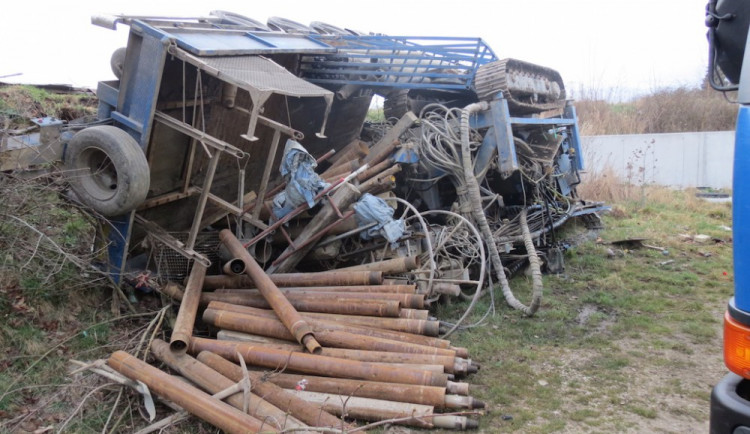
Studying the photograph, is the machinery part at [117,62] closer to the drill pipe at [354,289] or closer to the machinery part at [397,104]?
the drill pipe at [354,289]

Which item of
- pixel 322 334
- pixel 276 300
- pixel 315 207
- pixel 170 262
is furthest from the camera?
pixel 315 207

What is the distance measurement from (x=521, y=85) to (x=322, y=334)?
14.0 feet

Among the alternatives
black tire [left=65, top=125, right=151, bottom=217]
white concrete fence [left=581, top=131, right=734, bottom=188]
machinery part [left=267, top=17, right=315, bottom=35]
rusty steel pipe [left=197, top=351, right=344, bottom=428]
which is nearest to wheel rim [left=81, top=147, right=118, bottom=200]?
black tire [left=65, top=125, right=151, bottom=217]

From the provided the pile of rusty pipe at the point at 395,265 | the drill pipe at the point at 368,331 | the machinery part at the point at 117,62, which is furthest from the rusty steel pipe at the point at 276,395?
the machinery part at the point at 117,62

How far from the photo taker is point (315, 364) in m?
4.07

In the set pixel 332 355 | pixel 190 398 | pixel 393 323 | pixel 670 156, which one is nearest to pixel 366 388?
pixel 332 355

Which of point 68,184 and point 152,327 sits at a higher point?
point 68,184

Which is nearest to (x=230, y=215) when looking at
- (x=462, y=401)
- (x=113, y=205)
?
(x=113, y=205)

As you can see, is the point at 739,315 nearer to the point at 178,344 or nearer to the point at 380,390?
the point at 380,390

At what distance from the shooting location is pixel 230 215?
20.8 feet

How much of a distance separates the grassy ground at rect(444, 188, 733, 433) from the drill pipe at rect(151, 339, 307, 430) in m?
1.34

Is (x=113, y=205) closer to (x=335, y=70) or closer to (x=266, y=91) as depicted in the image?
(x=266, y=91)

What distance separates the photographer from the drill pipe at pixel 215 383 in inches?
138

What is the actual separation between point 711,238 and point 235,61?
25.7ft
